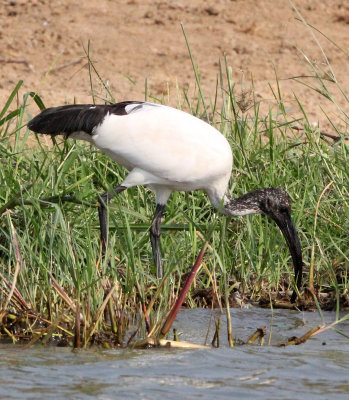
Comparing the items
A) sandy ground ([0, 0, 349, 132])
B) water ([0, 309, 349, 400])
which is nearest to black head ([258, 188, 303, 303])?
water ([0, 309, 349, 400])

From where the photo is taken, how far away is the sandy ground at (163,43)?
9492 millimetres

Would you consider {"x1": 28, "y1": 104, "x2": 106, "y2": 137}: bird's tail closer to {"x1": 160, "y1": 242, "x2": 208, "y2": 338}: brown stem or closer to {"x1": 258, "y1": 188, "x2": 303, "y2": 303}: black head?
{"x1": 258, "y1": 188, "x2": 303, "y2": 303}: black head

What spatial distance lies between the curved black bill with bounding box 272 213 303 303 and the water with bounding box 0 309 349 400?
719mm

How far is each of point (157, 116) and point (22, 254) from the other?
1.16 metres

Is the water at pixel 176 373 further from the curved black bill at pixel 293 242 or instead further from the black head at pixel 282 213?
the black head at pixel 282 213

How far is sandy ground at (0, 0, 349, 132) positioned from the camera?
31.1 ft

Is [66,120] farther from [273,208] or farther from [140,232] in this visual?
Result: [273,208]

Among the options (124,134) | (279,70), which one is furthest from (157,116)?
(279,70)

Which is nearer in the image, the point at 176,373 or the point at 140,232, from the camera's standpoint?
the point at 176,373

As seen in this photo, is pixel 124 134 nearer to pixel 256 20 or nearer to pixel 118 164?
pixel 118 164

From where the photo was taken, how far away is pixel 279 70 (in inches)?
390

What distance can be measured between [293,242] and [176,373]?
1.44 meters

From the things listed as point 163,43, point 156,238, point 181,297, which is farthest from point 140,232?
A: point 163,43

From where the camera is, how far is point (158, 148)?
5402 millimetres
